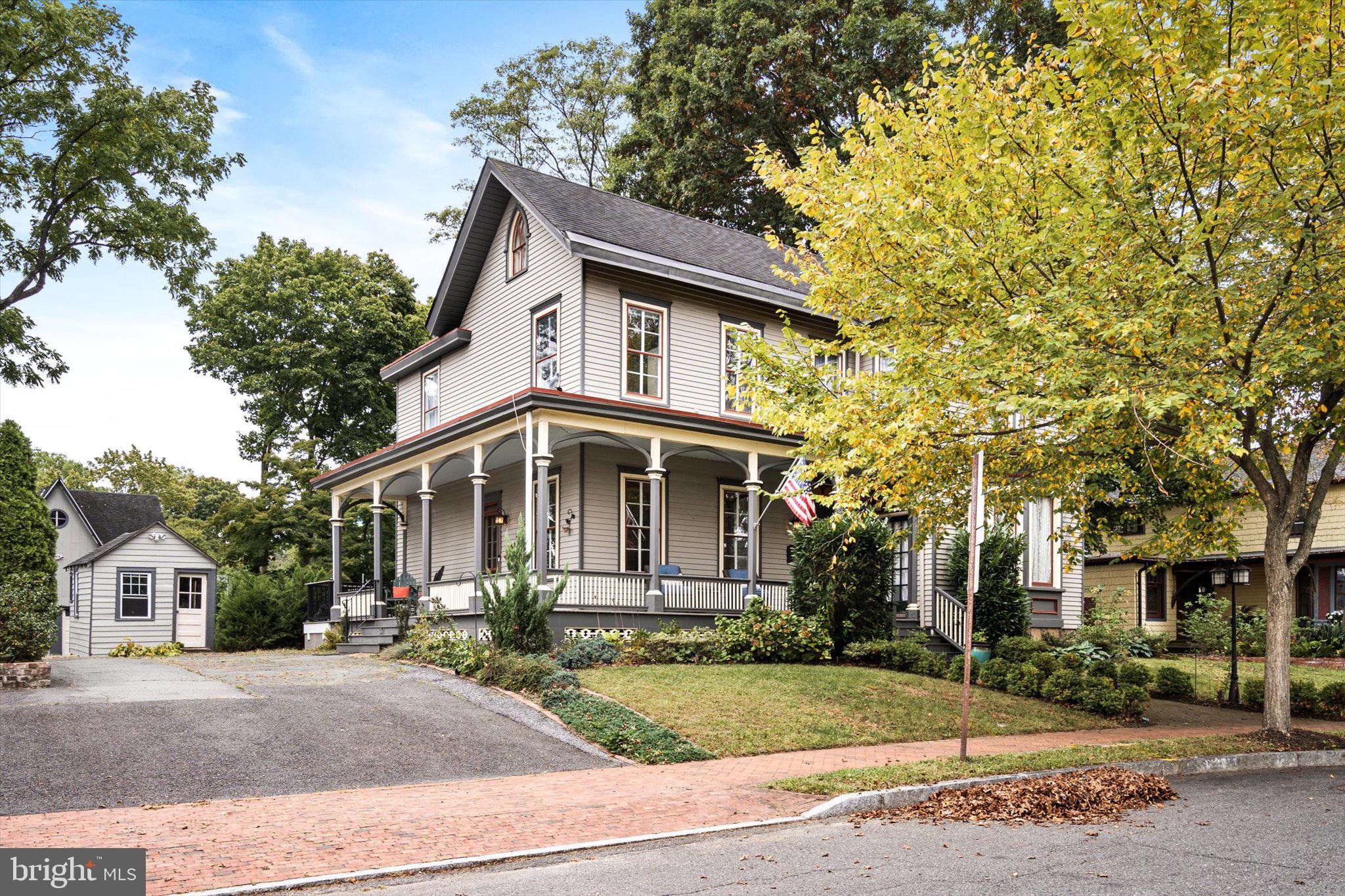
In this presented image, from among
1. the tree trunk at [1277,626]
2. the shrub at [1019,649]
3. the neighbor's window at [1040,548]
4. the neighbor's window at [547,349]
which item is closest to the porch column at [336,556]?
the neighbor's window at [547,349]

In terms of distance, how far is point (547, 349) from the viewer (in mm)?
22219

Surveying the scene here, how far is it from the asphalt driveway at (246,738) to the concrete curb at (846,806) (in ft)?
10.8

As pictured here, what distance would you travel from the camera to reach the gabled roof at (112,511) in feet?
117

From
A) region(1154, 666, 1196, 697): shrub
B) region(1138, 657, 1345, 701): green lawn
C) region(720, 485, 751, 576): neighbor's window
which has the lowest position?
region(1138, 657, 1345, 701): green lawn

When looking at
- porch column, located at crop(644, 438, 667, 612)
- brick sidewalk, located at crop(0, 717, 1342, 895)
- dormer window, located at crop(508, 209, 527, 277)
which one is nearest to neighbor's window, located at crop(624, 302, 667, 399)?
porch column, located at crop(644, 438, 667, 612)

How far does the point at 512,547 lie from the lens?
1612 centimetres

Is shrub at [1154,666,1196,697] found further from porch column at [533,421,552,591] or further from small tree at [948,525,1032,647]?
porch column at [533,421,552,591]

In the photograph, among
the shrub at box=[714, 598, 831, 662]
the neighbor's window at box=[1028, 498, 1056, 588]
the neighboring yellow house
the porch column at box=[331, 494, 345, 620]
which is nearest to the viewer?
the shrub at box=[714, 598, 831, 662]

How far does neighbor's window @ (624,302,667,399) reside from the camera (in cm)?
2162

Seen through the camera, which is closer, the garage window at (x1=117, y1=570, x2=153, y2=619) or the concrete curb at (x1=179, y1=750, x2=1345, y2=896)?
the concrete curb at (x1=179, y1=750, x2=1345, y2=896)

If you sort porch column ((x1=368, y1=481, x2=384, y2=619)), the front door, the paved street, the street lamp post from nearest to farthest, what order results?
the paved street
the street lamp post
porch column ((x1=368, y1=481, x2=384, y2=619))
the front door

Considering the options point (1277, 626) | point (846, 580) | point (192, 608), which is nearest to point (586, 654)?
point (846, 580)

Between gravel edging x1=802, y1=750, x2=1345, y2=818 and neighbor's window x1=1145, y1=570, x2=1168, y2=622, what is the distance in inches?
→ 882

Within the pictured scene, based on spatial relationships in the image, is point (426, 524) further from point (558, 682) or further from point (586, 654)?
point (558, 682)
